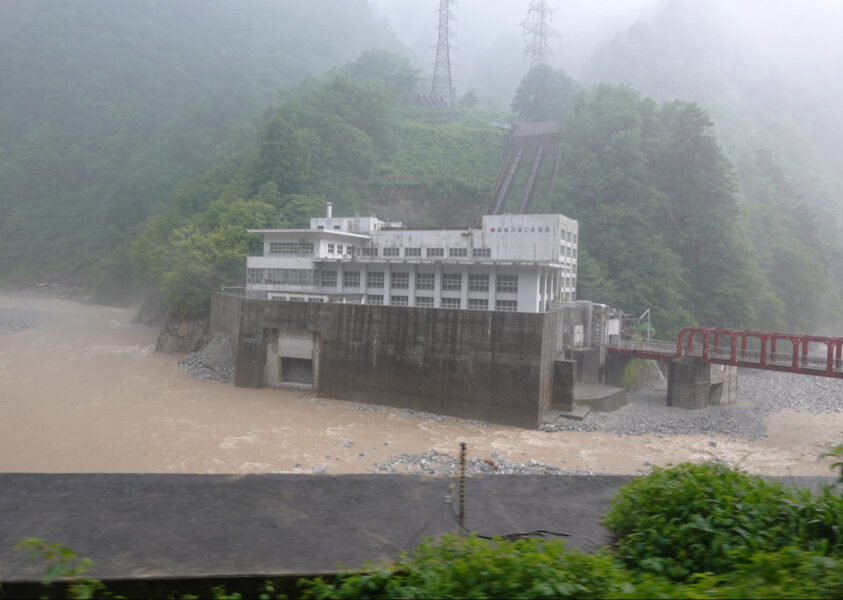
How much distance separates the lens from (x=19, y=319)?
151 feet

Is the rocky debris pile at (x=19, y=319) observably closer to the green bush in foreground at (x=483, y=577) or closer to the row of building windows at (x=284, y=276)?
the row of building windows at (x=284, y=276)

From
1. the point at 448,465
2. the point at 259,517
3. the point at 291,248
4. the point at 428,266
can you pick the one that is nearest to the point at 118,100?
the point at 291,248

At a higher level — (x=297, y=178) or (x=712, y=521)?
(x=297, y=178)

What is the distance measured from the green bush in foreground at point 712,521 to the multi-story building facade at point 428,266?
92.5 ft

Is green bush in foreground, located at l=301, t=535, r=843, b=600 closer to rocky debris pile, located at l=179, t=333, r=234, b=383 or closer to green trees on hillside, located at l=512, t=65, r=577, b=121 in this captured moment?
rocky debris pile, located at l=179, t=333, r=234, b=383

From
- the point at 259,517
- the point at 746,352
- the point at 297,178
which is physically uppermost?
the point at 297,178

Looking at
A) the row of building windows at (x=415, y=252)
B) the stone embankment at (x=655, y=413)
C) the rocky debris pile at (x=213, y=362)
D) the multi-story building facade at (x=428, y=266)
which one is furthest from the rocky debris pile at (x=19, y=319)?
the row of building windows at (x=415, y=252)

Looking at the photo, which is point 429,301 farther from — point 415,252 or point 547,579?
point 547,579

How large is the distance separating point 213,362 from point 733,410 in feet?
95.5

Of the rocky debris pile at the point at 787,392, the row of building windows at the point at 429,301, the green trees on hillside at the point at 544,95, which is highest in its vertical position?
the green trees on hillside at the point at 544,95

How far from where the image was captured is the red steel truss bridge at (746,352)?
2478 cm

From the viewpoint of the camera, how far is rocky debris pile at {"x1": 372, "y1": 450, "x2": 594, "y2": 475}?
1755 centimetres

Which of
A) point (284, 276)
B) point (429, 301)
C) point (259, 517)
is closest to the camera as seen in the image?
point (259, 517)

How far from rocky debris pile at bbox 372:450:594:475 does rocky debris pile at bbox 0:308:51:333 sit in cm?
3797
